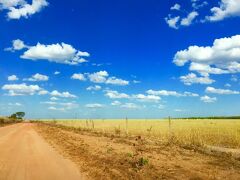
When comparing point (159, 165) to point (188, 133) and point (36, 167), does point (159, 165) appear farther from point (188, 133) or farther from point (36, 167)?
point (188, 133)

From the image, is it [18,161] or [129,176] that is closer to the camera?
[129,176]

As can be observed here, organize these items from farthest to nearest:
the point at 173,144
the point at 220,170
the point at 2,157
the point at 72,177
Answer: the point at 173,144 → the point at 2,157 → the point at 220,170 → the point at 72,177

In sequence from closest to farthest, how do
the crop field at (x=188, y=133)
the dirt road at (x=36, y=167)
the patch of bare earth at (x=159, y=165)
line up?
the dirt road at (x=36, y=167)
the patch of bare earth at (x=159, y=165)
the crop field at (x=188, y=133)

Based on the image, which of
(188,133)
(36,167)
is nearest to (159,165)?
(36,167)

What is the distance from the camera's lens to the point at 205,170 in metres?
12.6

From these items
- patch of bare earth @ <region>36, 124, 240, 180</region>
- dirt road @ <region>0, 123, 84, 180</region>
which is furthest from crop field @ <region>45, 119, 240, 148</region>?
dirt road @ <region>0, 123, 84, 180</region>

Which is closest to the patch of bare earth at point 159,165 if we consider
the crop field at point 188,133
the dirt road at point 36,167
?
the dirt road at point 36,167

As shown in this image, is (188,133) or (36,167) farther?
(188,133)

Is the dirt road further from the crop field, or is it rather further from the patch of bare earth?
the crop field

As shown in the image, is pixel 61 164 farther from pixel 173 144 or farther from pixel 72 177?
pixel 173 144

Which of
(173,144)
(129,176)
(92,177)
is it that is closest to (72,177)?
(92,177)

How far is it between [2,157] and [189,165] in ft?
25.9

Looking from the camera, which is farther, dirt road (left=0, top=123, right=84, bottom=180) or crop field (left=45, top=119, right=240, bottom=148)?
crop field (left=45, top=119, right=240, bottom=148)

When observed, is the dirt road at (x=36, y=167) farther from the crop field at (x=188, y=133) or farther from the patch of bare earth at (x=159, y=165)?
the crop field at (x=188, y=133)
